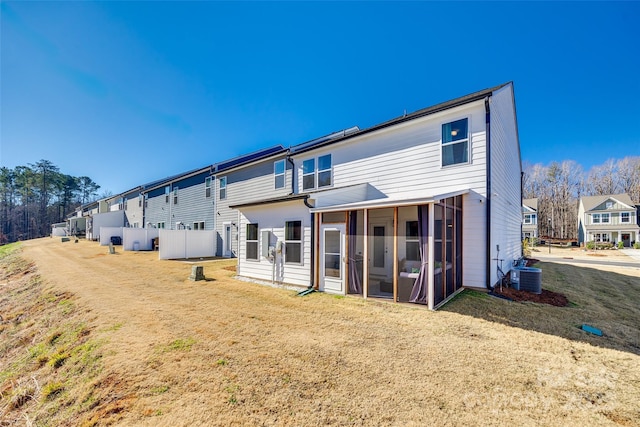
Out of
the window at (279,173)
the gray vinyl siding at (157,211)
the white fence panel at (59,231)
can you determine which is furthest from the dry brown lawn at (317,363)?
the white fence panel at (59,231)

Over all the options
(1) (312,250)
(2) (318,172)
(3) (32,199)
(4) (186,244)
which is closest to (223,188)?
(4) (186,244)

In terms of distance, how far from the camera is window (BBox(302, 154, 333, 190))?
11.5 metres

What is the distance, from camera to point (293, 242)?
8.80 meters

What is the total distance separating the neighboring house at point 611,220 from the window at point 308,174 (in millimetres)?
43102

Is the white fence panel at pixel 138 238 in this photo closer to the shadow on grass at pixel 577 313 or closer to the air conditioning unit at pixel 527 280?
the shadow on grass at pixel 577 313

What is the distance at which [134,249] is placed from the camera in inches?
800

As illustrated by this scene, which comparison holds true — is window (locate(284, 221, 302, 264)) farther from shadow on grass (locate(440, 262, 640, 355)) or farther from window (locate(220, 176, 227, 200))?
window (locate(220, 176, 227, 200))

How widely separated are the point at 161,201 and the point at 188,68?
617 inches

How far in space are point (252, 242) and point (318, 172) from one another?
4.50 meters

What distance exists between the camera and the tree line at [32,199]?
151 ft

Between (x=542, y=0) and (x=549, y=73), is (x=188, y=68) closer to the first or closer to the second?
(x=542, y=0)

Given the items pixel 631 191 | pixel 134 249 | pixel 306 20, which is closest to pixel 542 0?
pixel 306 20

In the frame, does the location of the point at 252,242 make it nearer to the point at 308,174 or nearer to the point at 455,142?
the point at 308,174

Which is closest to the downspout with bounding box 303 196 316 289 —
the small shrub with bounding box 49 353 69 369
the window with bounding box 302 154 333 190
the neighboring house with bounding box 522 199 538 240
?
the window with bounding box 302 154 333 190
